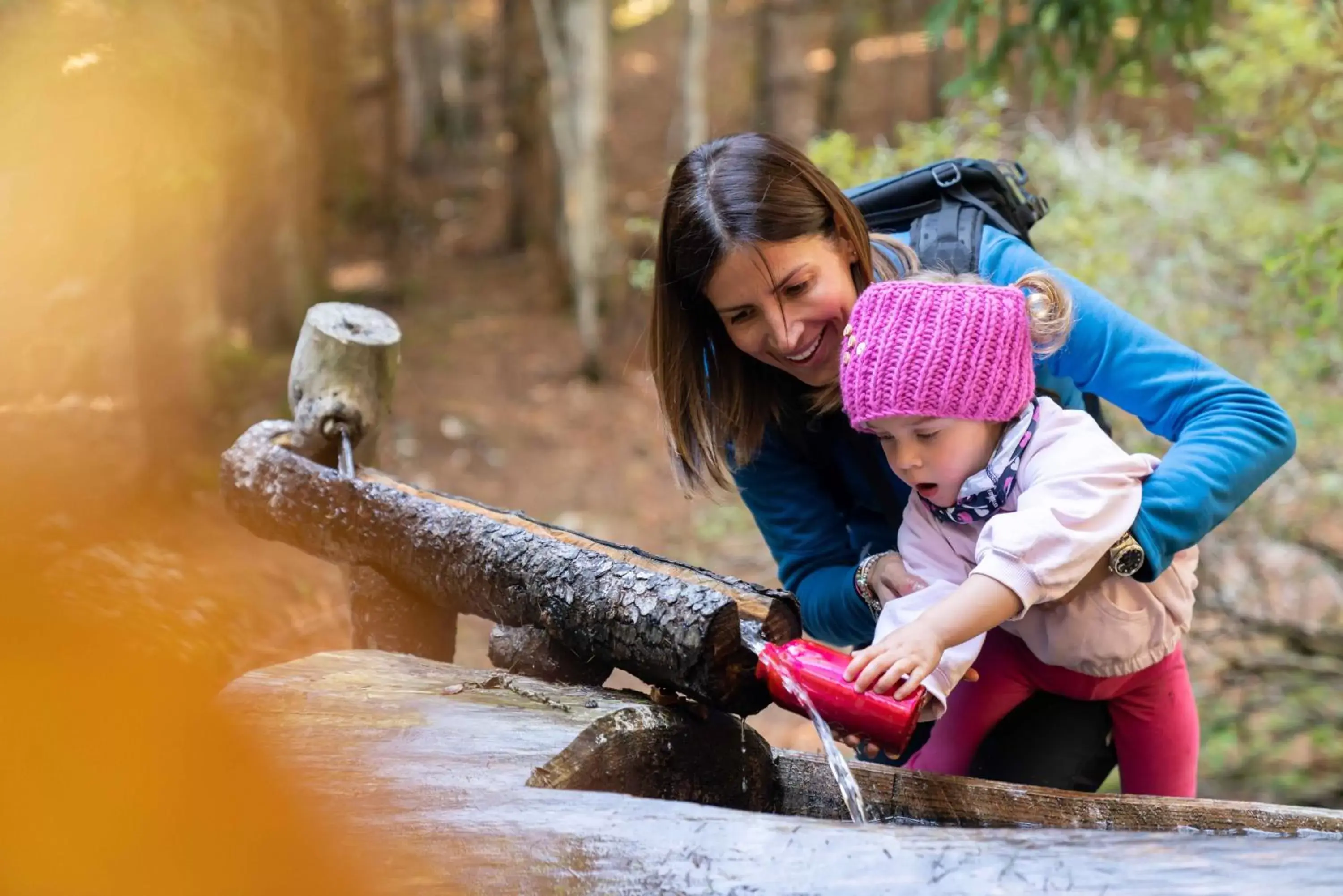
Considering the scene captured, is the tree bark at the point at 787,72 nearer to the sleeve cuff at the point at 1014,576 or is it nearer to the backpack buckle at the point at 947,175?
the backpack buckle at the point at 947,175

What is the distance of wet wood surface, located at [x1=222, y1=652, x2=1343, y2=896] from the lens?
1.34 metres

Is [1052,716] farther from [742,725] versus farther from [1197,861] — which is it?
[1197,861]

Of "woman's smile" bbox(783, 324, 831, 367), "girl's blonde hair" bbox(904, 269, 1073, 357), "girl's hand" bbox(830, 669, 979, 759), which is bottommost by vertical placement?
"girl's hand" bbox(830, 669, 979, 759)

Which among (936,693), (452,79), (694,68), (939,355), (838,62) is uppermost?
(452,79)

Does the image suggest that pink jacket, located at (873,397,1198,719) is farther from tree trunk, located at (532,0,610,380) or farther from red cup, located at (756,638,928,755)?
tree trunk, located at (532,0,610,380)

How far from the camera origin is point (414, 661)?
2.55 m

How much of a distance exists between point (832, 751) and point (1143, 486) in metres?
0.76

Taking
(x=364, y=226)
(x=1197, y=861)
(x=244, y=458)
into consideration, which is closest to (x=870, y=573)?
(x=1197, y=861)

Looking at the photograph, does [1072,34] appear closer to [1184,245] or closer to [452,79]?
[1184,245]

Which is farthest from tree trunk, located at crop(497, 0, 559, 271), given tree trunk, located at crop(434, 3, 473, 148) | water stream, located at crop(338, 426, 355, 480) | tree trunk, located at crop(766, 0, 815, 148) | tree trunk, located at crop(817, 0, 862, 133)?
water stream, located at crop(338, 426, 355, 480)

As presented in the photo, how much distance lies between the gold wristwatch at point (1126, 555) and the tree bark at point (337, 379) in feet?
7.20

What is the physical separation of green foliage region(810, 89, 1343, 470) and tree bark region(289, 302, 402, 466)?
2.48m

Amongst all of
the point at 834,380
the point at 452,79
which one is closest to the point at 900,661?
the point at 834,380

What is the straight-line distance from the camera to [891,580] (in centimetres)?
220
